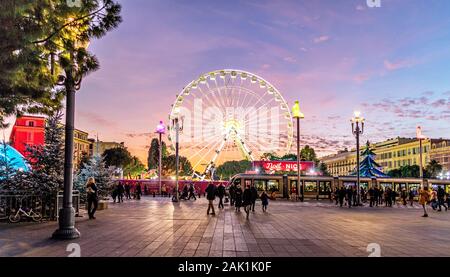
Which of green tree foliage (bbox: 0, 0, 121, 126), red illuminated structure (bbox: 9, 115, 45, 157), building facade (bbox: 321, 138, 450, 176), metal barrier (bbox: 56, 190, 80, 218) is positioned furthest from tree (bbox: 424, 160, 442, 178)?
green tree foliage (bbox: 0, 0, 121, 126)

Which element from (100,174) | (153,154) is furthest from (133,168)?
(100,174)

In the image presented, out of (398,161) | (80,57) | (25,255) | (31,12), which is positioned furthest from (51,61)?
(398,161)

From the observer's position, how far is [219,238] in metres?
12.6

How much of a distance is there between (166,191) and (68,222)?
4430cm

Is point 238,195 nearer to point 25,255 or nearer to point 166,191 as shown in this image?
point 25,255

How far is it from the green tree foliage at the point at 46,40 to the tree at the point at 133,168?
320 feet

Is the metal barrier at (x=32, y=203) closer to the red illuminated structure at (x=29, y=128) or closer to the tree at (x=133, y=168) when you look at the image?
the red illuminated structure at (x=29, y=128)

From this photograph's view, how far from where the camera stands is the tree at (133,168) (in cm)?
11287

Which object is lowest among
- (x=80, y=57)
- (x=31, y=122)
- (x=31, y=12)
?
(x=80, y=57)

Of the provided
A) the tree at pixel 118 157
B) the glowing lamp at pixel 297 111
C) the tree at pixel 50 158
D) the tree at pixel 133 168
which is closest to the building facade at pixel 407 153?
the tree at pixel 118 157

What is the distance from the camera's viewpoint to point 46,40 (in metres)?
11.1

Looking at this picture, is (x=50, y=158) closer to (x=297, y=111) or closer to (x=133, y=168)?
(x=297, y=111)
